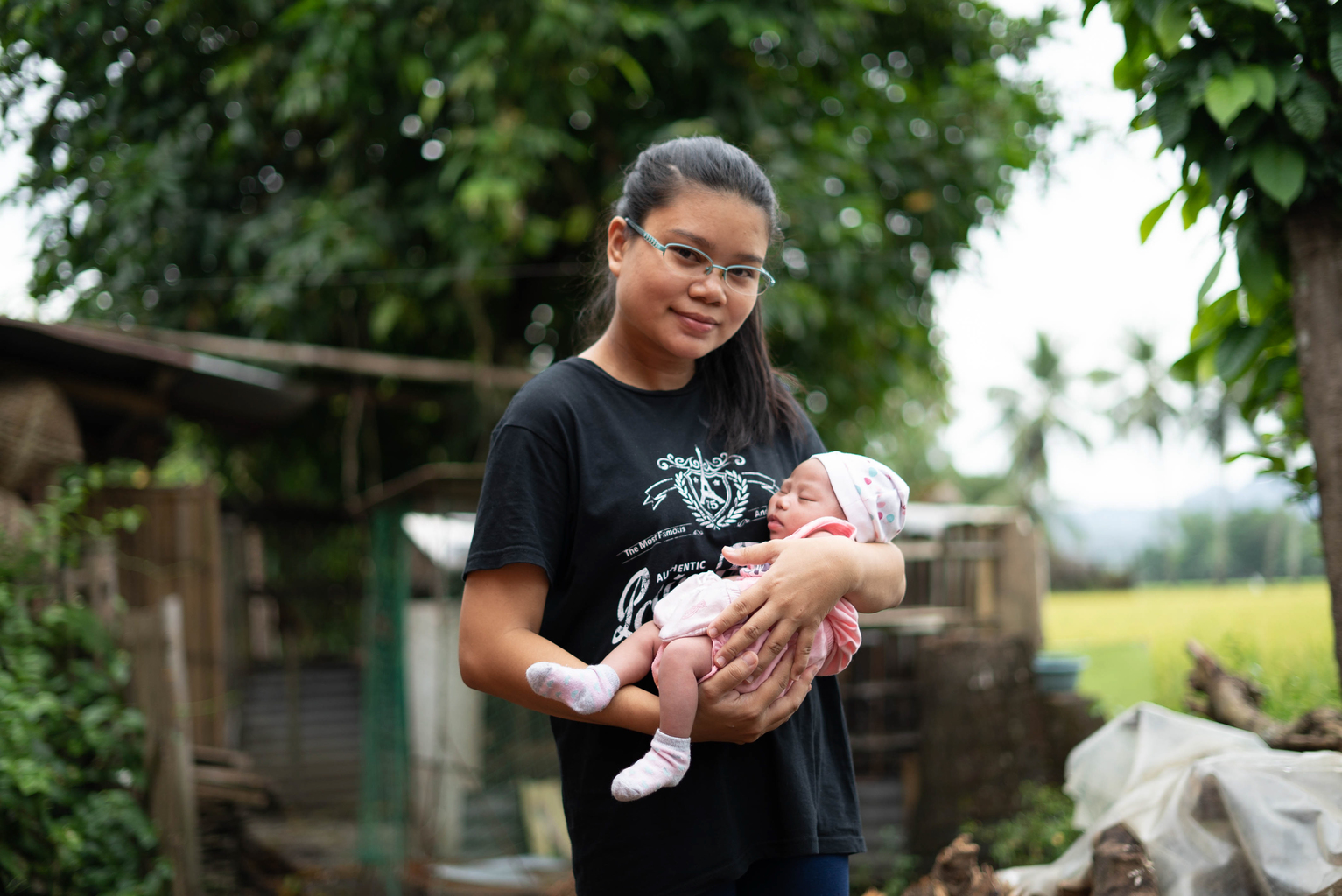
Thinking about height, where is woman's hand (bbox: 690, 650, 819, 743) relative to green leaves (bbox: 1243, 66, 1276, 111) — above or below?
below

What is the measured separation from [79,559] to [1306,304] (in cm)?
454

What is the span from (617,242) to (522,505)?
0.46 metres

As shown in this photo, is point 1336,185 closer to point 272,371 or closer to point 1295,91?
point 1295,91

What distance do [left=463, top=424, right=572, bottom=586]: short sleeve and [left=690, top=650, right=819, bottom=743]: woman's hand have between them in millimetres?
268

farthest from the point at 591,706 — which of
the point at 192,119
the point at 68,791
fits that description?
the point at 192,119

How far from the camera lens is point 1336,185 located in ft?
7.77

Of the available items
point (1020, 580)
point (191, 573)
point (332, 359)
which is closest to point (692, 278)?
point (332, 359)

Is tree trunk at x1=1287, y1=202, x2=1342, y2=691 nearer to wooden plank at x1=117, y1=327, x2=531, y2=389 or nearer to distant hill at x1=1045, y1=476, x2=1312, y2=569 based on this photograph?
distant hill at x1=1045, y1=476, x2=1312, y2=569

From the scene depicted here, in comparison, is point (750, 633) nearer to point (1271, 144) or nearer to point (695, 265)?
point (695, 265)

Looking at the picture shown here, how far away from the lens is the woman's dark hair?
Result: 143 cm

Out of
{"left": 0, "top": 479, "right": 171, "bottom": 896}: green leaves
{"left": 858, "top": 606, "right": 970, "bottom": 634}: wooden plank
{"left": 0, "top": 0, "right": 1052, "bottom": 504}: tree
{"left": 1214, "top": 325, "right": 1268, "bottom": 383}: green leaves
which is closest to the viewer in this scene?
Result: {"left": 1214, "top": 325, "right": 1268, "bottom": 383}: green leaves

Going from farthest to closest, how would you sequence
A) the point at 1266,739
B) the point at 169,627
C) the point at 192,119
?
1. the point at 192,119
2. the point at 169,627
3. the point at 1266,739

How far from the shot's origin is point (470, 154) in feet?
17.9

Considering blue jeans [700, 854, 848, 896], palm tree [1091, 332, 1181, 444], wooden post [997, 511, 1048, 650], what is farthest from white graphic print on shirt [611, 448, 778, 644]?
palm tree [1091, 332, 1181, 444]
